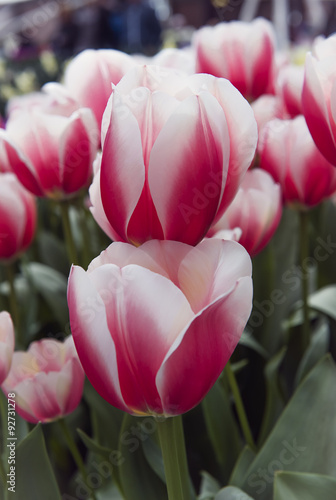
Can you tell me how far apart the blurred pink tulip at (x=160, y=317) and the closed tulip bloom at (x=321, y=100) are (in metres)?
0.11

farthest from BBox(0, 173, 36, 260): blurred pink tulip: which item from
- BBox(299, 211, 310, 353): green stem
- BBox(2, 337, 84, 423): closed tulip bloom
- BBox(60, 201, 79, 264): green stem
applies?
BBox(299, 211, 310, 353): green stem

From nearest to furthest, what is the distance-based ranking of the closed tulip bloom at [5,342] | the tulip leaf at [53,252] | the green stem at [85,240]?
the closed tulip bloom at [5,342] < the green stem at [85,240] < the tulip leaf at [53,252]

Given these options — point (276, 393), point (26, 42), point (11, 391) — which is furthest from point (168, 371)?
point (26, 42)

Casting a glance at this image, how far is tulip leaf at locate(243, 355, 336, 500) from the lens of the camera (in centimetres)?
45

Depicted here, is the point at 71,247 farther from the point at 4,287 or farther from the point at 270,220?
the point at 4,287

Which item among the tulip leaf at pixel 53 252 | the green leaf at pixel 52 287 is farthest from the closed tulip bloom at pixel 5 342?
the tulip leaf at pixel 53 252

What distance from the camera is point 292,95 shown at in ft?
2.00

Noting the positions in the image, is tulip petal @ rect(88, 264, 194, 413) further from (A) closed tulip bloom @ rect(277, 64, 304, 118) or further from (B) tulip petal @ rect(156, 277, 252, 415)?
(A) closed tulip bloom @ rect(277, 64, 304, 118)

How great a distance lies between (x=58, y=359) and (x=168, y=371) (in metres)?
0.24

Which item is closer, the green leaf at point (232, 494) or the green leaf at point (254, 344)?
the green leaf at point (232, 494)

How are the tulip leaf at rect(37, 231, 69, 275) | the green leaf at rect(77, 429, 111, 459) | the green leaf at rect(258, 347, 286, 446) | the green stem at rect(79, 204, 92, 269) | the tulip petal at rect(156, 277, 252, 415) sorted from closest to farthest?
the tulip petal at rect(156, 277, 252, 415)
the green leaf at rect(77, 429, 111, 459)
the green leaf at rect(258, 347, 286, 446)
the green stem at rect(79, 204, 92, 269)
the tulip leaf at rect(37, 231, 69, 275)

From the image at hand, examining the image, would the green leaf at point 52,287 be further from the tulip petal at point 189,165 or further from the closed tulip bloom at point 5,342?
the tulip petal at point 189,165

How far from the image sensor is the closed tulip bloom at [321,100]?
1.10 ft

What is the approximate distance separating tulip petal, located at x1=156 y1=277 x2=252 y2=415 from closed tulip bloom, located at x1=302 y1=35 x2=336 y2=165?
Result: 0.13 m
